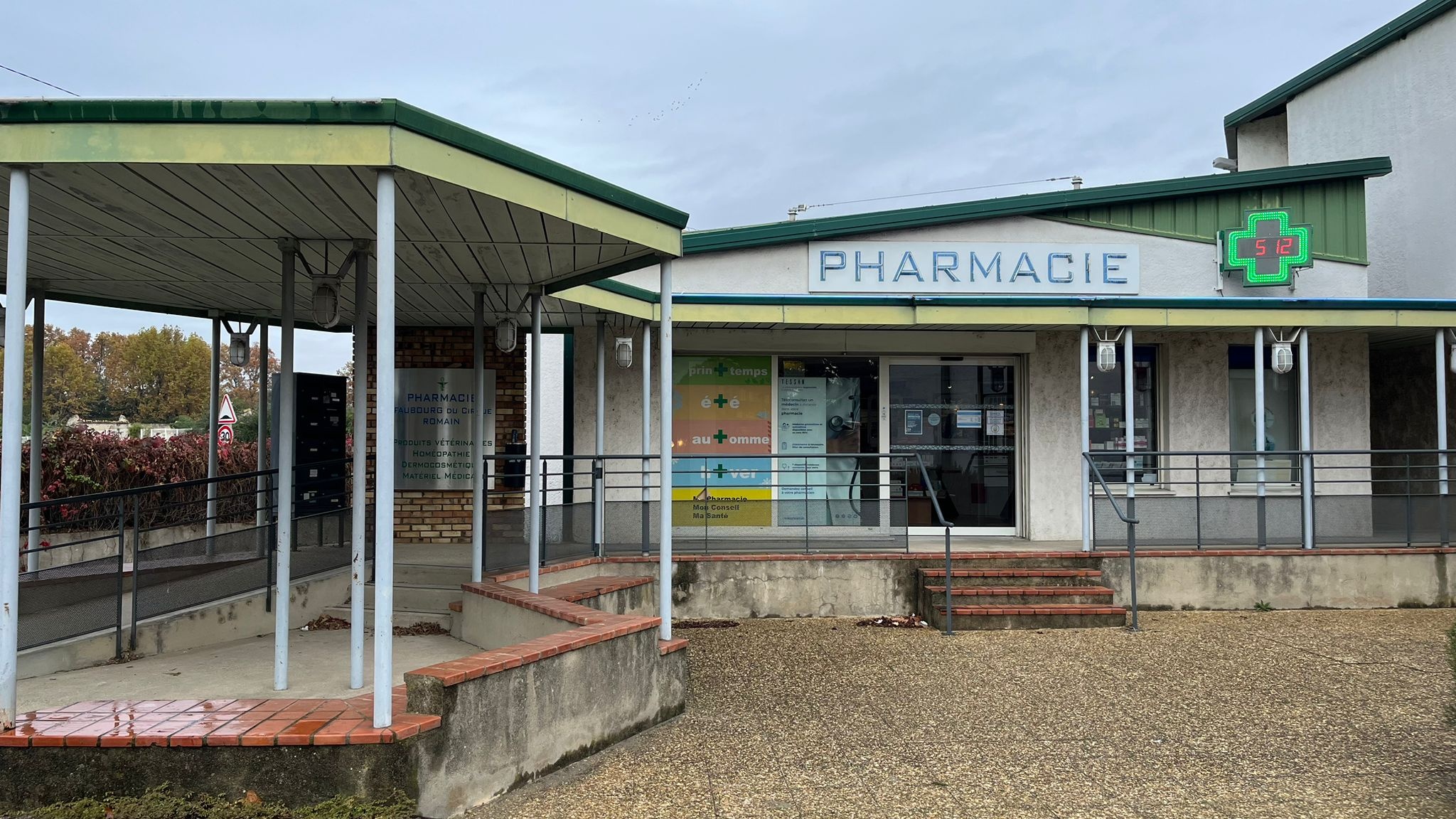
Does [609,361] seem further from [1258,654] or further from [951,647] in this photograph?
[1258,654]

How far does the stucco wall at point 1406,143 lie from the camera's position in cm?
1254

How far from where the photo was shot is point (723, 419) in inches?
421

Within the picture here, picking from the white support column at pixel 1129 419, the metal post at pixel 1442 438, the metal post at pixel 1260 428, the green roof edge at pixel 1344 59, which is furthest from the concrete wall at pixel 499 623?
the green roof edge at pixel 1344 59

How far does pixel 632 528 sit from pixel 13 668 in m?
5.36

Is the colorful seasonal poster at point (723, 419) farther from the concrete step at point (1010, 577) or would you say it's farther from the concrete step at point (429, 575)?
the concrete step at point (429, 575)

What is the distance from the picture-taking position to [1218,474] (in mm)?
10977

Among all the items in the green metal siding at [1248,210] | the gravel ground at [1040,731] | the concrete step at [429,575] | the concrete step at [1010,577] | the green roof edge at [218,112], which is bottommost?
the gravel ground at [1040,731]

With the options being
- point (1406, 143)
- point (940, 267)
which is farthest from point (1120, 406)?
point (1406, 143)

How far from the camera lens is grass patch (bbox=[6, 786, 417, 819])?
3689mm

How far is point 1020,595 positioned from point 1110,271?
4.66 metres

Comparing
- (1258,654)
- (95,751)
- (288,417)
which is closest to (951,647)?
(1258,654)

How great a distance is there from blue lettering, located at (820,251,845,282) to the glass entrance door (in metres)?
1.24

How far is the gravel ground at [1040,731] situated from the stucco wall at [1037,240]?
430cm

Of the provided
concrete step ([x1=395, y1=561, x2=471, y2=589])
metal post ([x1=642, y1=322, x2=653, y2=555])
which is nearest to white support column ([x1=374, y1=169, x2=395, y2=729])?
concrete step ([x1=395, y1=561, x2=471, y2=589])
